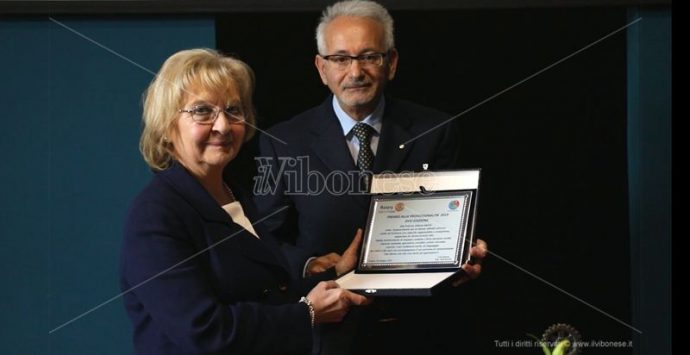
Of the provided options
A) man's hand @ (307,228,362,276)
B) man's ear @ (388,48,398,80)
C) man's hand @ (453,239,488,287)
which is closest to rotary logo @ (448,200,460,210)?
man's hand @ (453,239,488,287)

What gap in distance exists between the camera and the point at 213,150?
287 centimetres

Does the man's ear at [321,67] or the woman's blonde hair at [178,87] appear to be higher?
the man's ear at [321,67]

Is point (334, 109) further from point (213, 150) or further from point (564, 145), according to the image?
point (564, 145)

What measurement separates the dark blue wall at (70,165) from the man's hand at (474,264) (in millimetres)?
1016

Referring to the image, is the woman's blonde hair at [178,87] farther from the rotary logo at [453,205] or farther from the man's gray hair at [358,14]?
the rotary logo at [453,205]

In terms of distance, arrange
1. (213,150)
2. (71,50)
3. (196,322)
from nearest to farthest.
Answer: (196,322)
(213,150)
(71,50)

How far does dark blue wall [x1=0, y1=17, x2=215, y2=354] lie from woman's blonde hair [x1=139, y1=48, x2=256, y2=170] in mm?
248

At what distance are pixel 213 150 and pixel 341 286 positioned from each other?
529mm

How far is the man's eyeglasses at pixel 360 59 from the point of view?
3104 mm

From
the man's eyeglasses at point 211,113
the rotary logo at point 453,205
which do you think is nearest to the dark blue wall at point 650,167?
the rotary logo at point 453,205

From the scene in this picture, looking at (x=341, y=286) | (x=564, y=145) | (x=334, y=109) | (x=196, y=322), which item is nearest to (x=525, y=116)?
(x=564, y=145)

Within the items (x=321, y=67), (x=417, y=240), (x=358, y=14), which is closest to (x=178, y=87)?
(x=321, y=67)

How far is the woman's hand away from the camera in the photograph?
288 centimetres

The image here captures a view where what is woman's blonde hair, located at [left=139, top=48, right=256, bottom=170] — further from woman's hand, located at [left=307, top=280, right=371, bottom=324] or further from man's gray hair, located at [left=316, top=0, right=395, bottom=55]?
woman's hand, located at [left=307, top=280, right=371, bottom=324]
